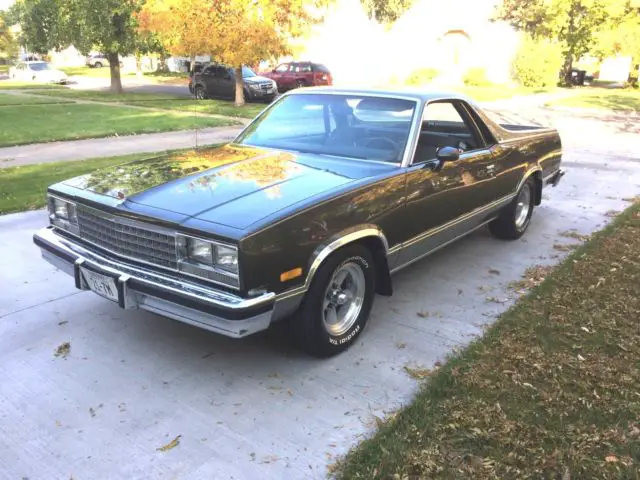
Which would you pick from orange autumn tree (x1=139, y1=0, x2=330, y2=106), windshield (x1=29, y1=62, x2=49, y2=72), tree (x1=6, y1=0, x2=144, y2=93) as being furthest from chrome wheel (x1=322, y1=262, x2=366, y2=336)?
windshield (x1=29, y1=62, x2=49, y2=72)

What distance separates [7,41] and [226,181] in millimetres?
58595

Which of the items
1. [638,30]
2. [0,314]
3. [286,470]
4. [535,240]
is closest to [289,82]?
[638,30]

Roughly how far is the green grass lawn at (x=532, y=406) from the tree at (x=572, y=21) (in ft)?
100

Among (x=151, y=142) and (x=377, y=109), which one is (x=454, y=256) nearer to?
(x=377, y=109)

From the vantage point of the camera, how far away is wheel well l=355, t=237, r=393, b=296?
3.81m

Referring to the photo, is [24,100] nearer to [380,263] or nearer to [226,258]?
[380,263]

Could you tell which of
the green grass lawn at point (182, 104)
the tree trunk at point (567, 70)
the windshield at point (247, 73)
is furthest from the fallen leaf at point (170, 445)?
the tree trunk at point (567, 70)

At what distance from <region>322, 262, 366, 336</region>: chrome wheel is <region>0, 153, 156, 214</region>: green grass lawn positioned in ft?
15.3

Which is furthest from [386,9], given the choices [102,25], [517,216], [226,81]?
[517,216]

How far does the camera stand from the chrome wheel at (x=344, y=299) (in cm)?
362

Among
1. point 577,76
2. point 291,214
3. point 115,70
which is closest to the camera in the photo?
point 291,214

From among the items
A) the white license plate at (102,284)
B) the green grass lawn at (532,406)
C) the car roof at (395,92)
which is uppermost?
the car roof at (395,92)

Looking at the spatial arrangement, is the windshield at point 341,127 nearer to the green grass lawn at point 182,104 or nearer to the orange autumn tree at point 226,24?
the green grass lawn at point 182,104

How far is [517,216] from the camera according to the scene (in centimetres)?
626
